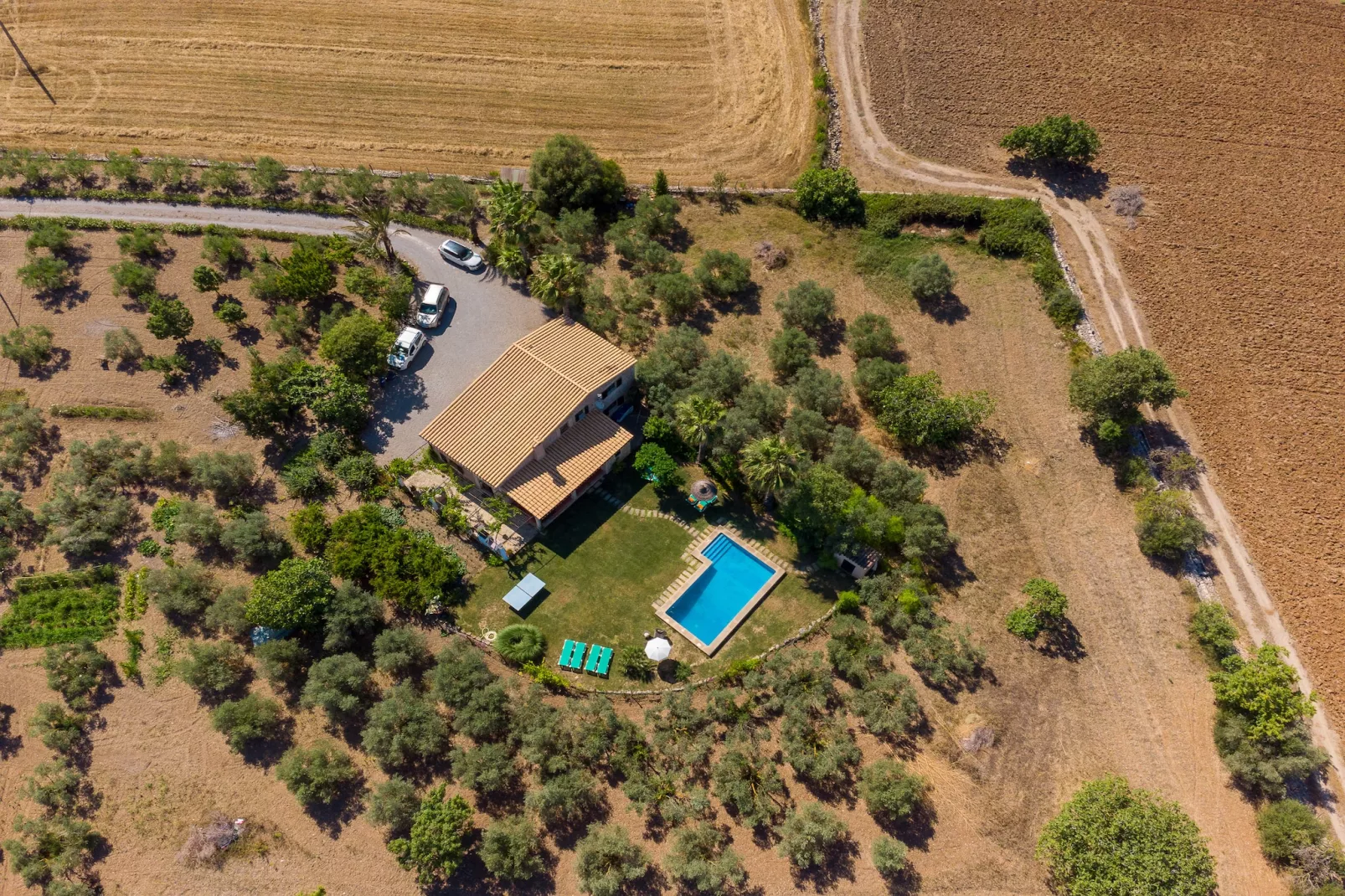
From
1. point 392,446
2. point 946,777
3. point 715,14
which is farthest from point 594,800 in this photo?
point 715,14

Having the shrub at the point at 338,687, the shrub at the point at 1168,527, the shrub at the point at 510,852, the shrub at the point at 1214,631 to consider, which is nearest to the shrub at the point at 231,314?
the shrub at the point at 338,687

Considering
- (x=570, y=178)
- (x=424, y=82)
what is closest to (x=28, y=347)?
(x=424, y=82)

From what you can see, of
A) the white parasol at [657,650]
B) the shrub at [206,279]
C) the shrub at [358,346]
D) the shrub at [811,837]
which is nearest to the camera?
the shrub at [811,837]

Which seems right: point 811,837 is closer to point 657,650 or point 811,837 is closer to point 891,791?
point 891,791

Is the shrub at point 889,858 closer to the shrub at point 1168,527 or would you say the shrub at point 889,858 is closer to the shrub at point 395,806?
the shrub at point 395,806

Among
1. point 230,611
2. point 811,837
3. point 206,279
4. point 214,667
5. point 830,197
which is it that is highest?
point 830,197

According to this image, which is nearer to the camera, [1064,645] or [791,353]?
[1064,645]
